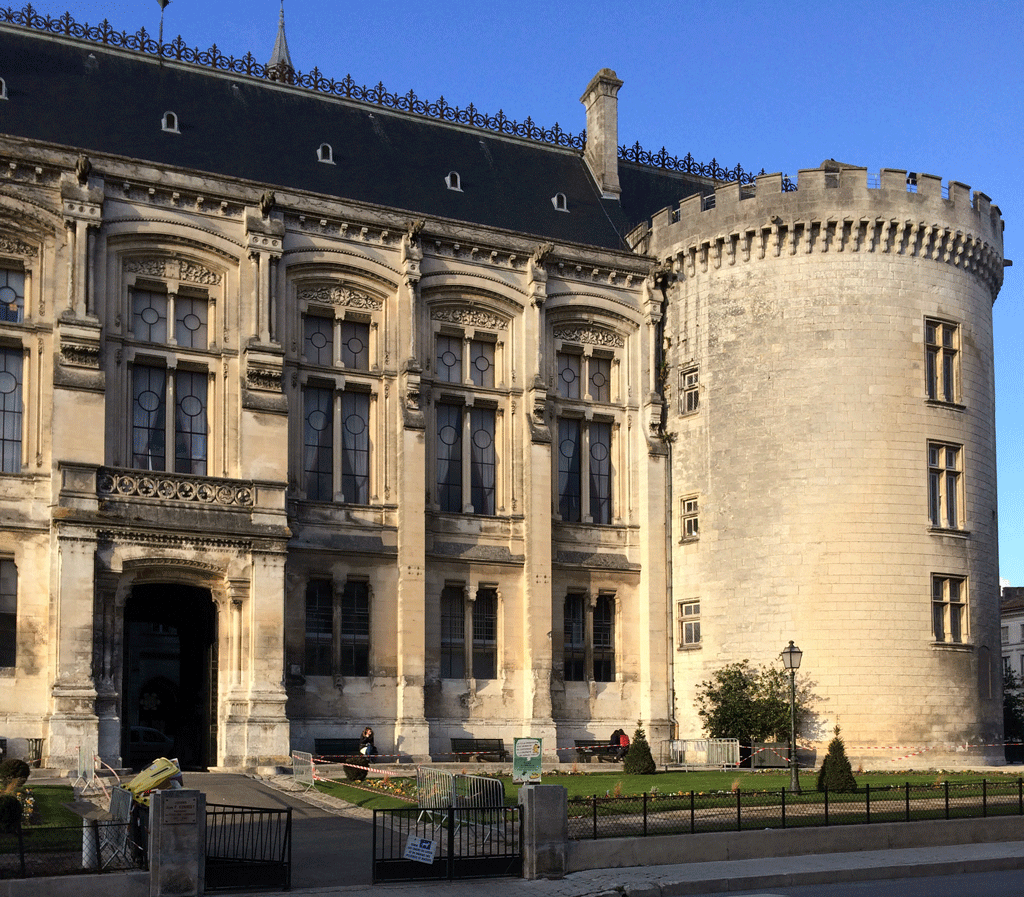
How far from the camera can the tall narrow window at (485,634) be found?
1561 inches

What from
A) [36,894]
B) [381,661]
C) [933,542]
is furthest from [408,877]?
[933,542]

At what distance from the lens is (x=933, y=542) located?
3891cm

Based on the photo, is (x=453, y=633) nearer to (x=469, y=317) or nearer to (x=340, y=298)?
(x=469, y=317)

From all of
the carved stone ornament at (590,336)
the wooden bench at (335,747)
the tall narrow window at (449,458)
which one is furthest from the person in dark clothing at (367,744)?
the carved stone ornament at (590,336)

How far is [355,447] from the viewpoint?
128 feet

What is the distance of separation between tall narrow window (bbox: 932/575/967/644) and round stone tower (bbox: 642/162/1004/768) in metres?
0.06

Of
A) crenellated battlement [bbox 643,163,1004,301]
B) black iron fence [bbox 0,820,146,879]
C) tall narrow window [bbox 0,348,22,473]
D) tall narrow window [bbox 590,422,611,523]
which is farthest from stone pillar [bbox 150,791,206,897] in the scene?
crenellated battlement [bbox 643,163,1004,301]

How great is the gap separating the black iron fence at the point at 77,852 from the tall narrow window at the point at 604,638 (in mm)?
23936

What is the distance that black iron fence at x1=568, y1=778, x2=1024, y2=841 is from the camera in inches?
835

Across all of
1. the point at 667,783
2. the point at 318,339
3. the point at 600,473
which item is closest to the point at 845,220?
the point at 600,473

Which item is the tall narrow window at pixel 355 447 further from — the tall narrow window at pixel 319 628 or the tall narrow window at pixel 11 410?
the tall narrow window at pixel 11 410

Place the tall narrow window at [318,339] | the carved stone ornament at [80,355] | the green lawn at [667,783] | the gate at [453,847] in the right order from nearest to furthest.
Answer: the gate at [453,847] → the green lawn at [667,783] → the carved stone ornament at [80,355] → the tall narrow window at [318,339]

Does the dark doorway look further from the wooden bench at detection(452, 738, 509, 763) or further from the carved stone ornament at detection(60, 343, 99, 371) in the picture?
the wooden bench at detection(452, 738, 509, 763)

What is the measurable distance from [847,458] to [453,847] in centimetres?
2256
